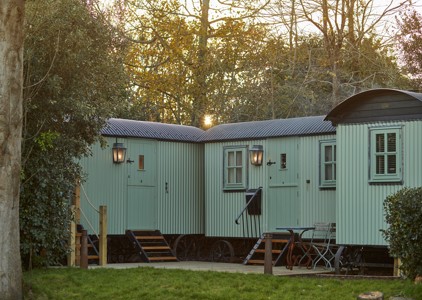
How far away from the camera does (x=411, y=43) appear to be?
29.2 metres

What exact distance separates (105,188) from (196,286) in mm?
6520

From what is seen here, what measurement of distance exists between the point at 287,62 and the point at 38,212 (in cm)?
1608

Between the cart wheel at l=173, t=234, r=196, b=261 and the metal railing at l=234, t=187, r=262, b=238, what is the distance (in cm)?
173

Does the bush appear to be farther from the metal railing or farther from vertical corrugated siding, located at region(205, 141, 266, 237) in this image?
vertical corrugated siding, located at region(205, 141, 266, 237)

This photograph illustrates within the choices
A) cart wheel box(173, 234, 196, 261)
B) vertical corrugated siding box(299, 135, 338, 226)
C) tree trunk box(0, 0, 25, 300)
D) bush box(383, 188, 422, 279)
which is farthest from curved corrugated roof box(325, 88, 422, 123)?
tree trunk box(0, 0, 25, 300)

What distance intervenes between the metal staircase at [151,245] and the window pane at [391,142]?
20.2ft

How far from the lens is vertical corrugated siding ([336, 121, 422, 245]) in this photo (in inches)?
658

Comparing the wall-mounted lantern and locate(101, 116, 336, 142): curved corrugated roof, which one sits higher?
locate(101, 116, 336, 142): curved corrugated roof

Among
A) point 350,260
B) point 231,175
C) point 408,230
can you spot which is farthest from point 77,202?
point 408,230

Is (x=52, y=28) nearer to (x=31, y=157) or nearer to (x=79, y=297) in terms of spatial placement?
(x=31, y=157)

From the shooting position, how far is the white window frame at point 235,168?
21141mm

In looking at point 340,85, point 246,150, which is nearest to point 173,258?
point 246,150

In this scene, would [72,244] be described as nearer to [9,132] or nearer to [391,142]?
[9,132]

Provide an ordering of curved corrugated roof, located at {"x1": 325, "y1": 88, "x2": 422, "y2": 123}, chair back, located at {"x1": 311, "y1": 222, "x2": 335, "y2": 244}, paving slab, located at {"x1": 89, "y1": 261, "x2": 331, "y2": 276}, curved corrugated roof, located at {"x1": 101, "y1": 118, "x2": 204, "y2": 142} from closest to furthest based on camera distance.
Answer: paving slab, located at {"x1": 89, "y1": 261, "x2": 331, "y2": 276} < curved corrugated roof, located at {"x1": 325, "y1": 88, "x2": 422, "y2": 123} < chair back, located at {"x1": 311, "y1": 222, "x2": 335, "y2": 244} < curved corrugated roof, located at {"x1": 101, "y1": 118, "x2": 204, "y2": 142}
